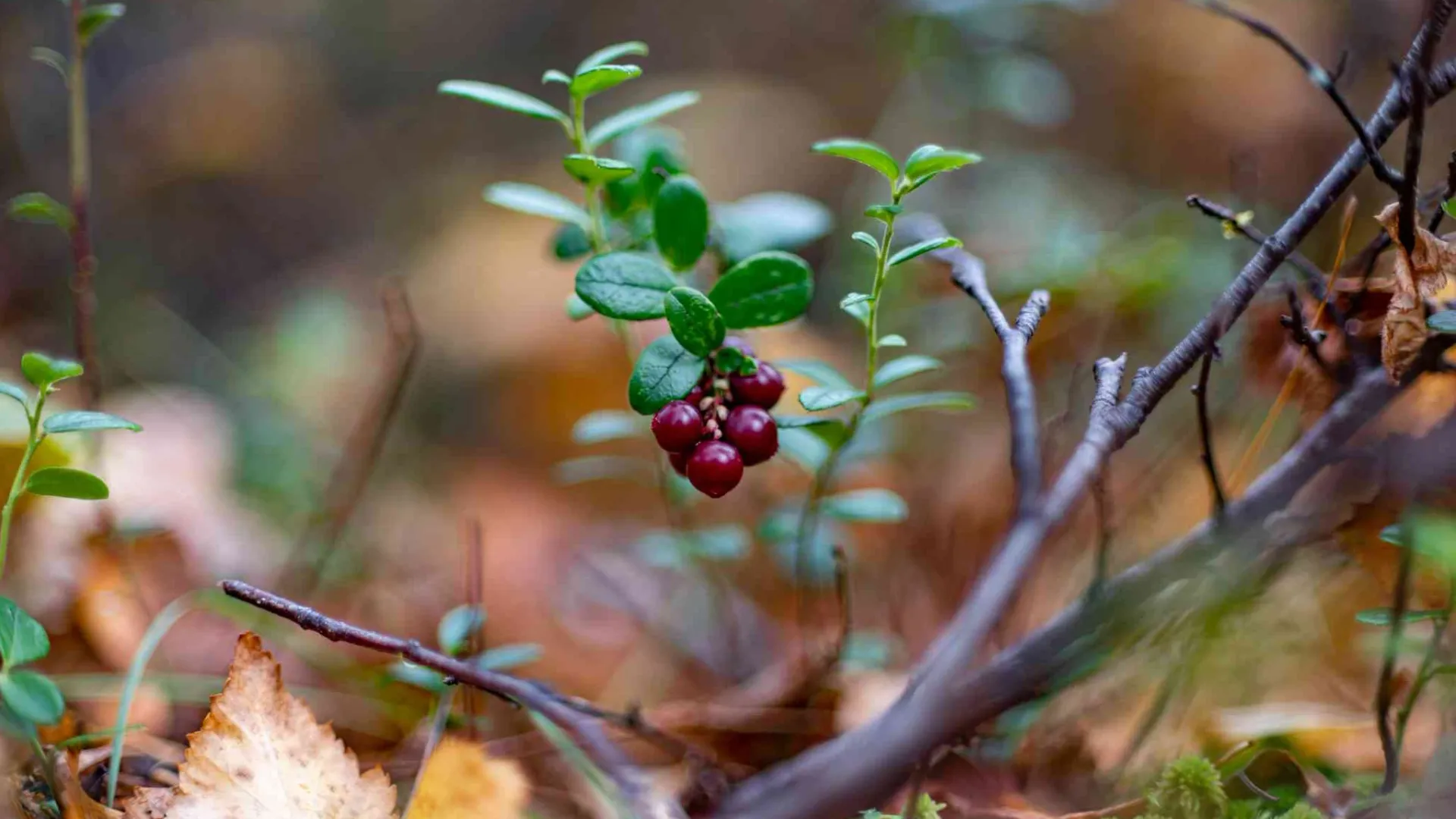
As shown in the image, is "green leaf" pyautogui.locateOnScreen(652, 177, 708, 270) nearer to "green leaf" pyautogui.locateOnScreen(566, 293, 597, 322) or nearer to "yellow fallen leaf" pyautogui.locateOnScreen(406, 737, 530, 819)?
"green leaf" pyautogui.locateOnScreen(566, 293, 597, 322)

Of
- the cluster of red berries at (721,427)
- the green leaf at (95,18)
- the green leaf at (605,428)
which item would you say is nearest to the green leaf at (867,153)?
the cluster of red berries at (721,427)

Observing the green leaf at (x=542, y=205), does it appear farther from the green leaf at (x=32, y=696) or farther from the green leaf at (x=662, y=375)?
the green leaf at (x=32, y=696)

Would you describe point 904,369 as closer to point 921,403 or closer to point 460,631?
point 921,403

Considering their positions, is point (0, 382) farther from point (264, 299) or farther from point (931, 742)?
point (264, 299)

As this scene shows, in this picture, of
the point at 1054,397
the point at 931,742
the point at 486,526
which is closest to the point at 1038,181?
the point at 1054,397

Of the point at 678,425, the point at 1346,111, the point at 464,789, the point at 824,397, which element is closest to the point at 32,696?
the point at 464,789

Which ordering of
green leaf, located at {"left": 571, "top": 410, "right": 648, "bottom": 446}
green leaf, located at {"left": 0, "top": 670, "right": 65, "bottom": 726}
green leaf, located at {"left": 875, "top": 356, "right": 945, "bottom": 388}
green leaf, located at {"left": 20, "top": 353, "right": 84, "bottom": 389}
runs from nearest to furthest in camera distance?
1. green leaf, located at {"left": 0, "top": 670, "right": 65, "bottom": 726}
2. green leaf, located at {"left": 20, "top": 353, "right": 84, "bottom": 389}
3. green leaf, located at {"left": 875, "top": 356, "right": 945, "bottom": 388}
4. green leaf, located at {"left": 571, "top": 410, "right": 648, "bottom": 446}

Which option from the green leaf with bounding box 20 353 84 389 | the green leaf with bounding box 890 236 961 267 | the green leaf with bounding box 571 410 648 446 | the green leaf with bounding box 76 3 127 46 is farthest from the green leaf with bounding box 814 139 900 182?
the green leaf with bounding box 76 3 127 46
